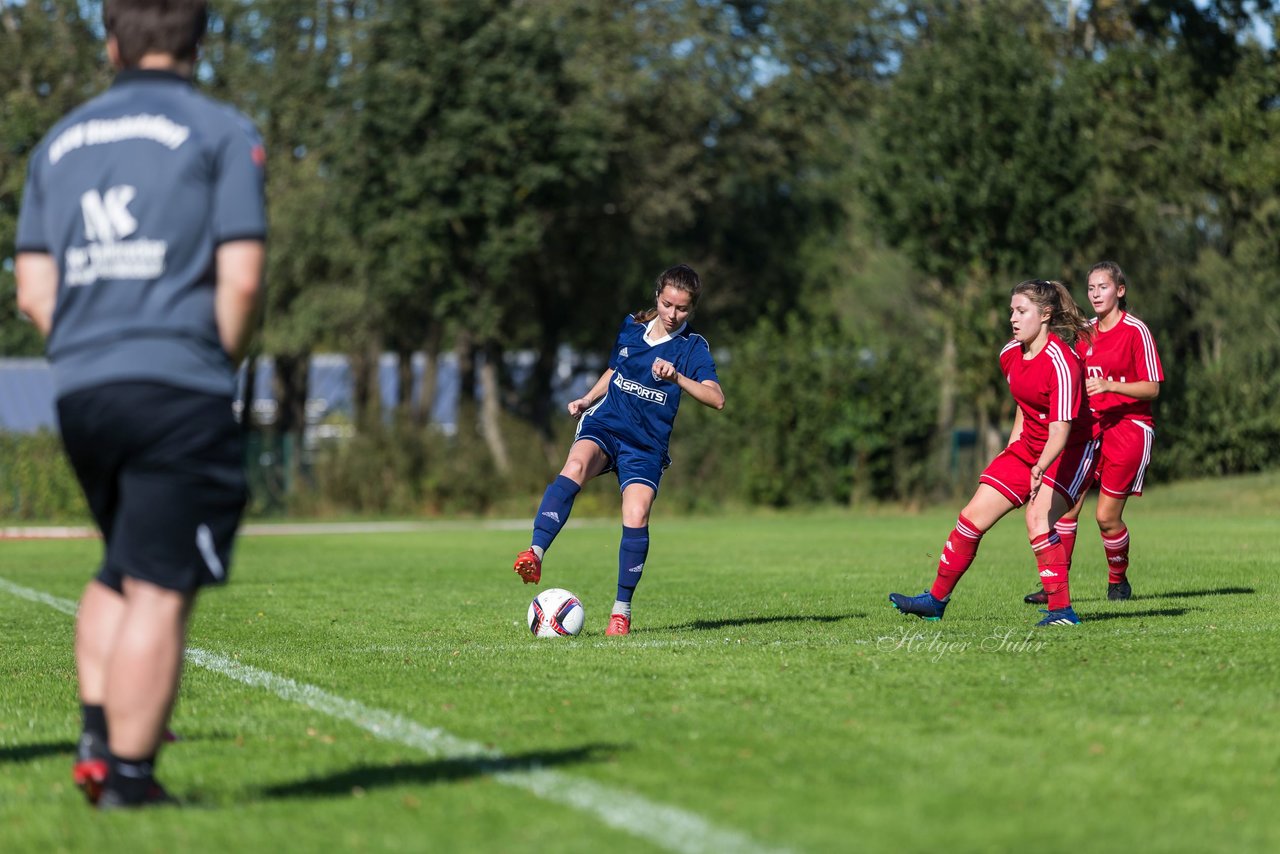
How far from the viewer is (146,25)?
4578mm

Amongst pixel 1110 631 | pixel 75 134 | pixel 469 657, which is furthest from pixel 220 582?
pixel 1110 631

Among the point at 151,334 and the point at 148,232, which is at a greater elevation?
the point at 148,232

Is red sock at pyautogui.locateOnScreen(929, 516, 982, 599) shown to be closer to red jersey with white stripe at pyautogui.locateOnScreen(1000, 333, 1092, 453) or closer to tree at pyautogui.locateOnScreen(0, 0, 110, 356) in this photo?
red jersey with white stripe at pyautogui.locateOnScreen(1000, 333, 1092, 453)

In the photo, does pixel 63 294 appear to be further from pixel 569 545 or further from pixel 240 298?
pixel 569 545

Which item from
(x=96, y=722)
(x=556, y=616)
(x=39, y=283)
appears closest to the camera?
(x=39, y=283)

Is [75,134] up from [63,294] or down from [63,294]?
up

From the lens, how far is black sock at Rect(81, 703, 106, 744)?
15.6 feet

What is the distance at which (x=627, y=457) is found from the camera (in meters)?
9.63

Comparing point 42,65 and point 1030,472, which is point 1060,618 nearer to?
point 1030,472

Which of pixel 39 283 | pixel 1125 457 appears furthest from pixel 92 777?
pixel 1125 457

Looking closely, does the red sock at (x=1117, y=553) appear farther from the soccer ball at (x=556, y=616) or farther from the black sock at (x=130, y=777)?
the black sock at (x=130, y=777)

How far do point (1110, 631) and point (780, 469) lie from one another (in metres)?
22.6

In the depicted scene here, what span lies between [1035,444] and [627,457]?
2.42 metres

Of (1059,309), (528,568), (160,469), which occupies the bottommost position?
(528,568)
